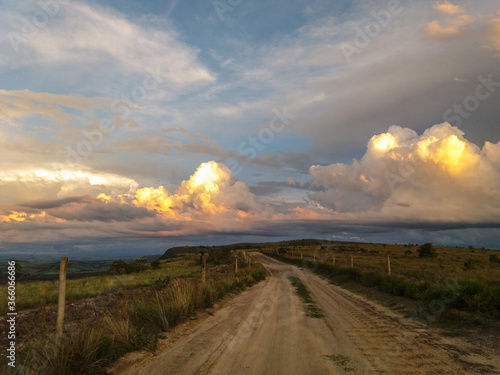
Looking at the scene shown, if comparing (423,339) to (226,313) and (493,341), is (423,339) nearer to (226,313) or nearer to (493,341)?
(493,341)

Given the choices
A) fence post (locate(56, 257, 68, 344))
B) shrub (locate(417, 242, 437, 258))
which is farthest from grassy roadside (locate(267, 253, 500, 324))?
shrub (locate(417, 242, 437, 258))

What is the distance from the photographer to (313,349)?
314 inches

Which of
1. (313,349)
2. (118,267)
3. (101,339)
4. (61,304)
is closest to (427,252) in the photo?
(118,267)

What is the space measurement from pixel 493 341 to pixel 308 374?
5.69 metres

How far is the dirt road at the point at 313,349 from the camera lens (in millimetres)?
6668

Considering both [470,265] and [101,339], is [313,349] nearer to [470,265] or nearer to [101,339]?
[101,339]

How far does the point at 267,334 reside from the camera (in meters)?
9.59

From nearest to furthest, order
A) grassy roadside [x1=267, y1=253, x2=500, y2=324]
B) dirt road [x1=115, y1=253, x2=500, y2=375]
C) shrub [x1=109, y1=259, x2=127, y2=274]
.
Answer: dirt road [x1=115, y1=253, x2=500, y2=375]
grassy roadside [x1=267, y1=253, x2=500, y2=324]
shrub [x1=109, y1=259, x2=127, y2=274]

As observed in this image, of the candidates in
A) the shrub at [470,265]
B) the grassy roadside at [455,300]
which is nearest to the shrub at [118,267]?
the grassy roadside at [455,300]

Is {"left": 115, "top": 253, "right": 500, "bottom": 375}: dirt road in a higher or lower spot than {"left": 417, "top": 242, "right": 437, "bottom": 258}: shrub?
higher

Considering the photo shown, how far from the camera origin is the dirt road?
21.9 feet

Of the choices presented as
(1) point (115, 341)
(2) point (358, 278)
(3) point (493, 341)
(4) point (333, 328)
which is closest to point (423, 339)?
(3) point (493, 341)

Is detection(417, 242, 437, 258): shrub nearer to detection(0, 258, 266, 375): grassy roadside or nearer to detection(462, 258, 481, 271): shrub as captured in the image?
detection(462, 258, 481, 271): shrub

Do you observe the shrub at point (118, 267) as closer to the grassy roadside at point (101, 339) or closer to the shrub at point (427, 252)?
the grassy roadside at point (101, 339)
